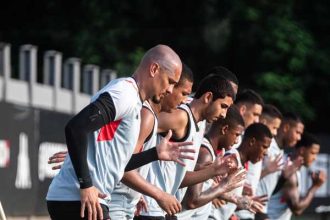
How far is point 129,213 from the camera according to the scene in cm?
981

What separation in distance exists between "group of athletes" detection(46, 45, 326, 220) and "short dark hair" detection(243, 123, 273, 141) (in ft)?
0.04

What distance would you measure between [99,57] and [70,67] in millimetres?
16585

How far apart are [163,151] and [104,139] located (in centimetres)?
68

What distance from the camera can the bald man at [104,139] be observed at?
8266 millimetres

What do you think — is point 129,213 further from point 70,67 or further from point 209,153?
point 70,67

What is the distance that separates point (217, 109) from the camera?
11133 millimetres

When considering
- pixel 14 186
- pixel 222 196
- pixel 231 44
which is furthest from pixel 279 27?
pixel 222 196

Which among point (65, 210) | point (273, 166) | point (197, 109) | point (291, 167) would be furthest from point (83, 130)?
point (291, 167)

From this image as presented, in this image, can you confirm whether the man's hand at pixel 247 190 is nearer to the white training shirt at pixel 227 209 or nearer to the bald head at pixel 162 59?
the white training shirt at pixel 227 209

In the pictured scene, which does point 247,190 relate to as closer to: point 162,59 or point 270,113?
point 270,113

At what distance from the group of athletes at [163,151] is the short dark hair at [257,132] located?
1 cm

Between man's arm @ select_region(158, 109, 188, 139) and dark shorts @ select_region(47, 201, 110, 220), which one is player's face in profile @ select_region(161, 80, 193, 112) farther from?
dark shorts @ select_region(47, 201, 110, 220)

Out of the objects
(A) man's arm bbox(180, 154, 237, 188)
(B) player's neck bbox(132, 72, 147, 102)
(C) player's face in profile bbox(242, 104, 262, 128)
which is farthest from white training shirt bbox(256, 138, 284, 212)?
(B) player's neck bbox(132, 72, 147, 102)

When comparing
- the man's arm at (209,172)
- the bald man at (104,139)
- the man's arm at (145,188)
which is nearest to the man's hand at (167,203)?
the man's arm at (145,188)
